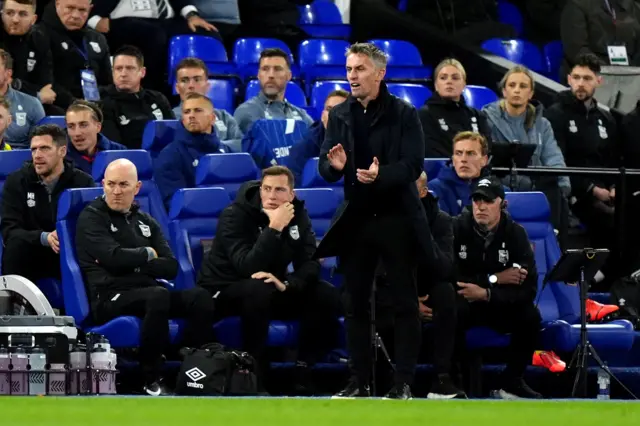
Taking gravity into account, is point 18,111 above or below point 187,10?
below

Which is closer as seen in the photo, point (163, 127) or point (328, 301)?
point (328, 301)

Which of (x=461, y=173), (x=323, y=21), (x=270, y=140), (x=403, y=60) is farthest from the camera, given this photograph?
(x=323, y=21)

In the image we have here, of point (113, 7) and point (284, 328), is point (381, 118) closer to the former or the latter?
point (284, 328)

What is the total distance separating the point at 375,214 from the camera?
8.87 meters

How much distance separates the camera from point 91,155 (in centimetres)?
1130

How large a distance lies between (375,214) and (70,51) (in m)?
4.68

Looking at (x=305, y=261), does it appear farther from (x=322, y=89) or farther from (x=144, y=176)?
(x=322, y=89)

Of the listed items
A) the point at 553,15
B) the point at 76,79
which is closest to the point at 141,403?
the point at 76,79

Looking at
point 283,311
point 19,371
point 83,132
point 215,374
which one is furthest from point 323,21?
point 19,371

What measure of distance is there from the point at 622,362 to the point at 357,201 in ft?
12.0

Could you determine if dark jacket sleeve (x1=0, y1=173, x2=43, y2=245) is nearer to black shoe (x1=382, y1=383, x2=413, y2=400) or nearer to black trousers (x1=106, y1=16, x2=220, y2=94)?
black shoe (x1=382, y1=383, x2=413, y2=400)

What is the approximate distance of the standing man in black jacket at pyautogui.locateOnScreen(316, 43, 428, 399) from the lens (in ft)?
29.0

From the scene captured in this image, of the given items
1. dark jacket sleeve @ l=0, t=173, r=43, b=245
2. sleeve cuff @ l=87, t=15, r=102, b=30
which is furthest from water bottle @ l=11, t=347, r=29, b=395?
sleeve cuff @ l=87, t=15, r=102, b=30

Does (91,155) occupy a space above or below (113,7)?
below
